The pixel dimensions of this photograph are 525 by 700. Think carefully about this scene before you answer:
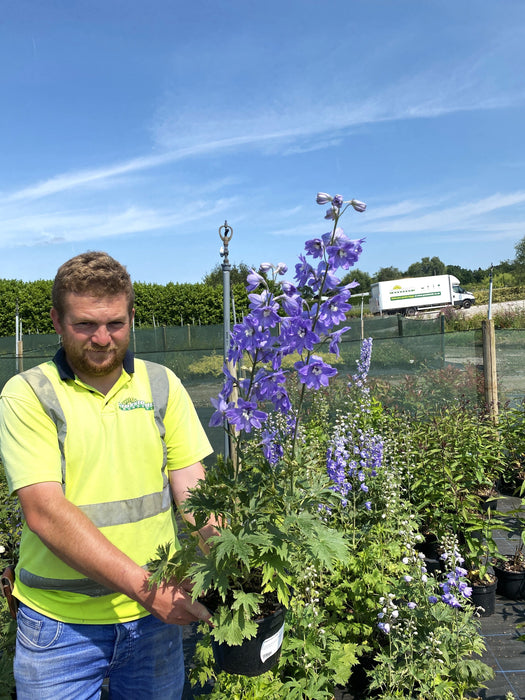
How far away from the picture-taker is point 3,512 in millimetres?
3572

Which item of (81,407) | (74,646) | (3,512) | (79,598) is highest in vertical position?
(81,407)

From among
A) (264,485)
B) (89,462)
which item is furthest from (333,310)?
(89,462)

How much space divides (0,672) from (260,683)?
3.86 feet

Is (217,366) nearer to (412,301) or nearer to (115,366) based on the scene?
(115,366)

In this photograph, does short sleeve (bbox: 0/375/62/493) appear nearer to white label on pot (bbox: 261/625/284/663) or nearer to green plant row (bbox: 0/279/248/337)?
white label on pot (bbox: 261/625/284/663)

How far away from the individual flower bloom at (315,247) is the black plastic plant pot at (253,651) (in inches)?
A: 42.5

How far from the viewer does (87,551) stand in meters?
1.39

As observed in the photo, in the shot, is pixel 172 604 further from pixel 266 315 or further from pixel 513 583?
pixel 513 583

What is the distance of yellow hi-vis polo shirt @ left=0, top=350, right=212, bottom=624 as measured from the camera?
59.5 inches

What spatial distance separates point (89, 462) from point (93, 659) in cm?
64

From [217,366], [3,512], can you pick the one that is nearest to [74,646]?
[3,512]

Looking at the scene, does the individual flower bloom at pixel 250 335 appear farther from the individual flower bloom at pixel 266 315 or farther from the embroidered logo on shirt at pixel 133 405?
the embroidered logo on shirt at pixel 133 405

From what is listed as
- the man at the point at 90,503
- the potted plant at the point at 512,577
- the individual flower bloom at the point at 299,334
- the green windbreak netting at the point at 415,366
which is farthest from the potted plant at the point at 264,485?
the green windbreak netting at the point at 415,366

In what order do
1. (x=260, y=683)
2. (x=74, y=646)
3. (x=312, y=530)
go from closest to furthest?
1. (x=312, y=530)
2. (x=74, y=646)
3. (x=260, y=683)
